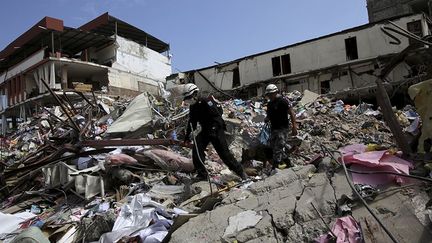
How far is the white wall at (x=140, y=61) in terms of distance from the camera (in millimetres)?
28703

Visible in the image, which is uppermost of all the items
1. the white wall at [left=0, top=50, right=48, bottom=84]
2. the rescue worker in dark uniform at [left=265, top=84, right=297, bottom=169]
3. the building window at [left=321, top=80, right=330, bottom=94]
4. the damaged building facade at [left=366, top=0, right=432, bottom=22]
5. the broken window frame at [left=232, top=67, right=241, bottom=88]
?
the damaged building facade at [left=366, top=0, right=432, bottom=22]

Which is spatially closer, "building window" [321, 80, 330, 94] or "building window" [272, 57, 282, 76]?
"building window" [321, 80, 330, 94]

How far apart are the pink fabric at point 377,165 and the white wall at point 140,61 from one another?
26.3 m

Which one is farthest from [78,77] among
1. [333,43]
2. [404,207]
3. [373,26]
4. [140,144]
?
[404,207]

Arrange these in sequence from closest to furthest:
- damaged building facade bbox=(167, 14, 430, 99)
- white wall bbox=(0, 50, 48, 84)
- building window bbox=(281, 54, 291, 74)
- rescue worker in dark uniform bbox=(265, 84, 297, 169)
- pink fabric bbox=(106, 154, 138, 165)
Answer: rescue worker in dark uniform bbox=(265, 84, 297, 169) < pink fabric bbox=(106, 154, 138, 165) < damaged building facade bbox=(167, 14, 430, 99) < building window bbox=(281, 54, 291, 74) < white wall bbox=(0, 50, 48, 84)

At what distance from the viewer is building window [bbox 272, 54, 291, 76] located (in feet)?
73.3

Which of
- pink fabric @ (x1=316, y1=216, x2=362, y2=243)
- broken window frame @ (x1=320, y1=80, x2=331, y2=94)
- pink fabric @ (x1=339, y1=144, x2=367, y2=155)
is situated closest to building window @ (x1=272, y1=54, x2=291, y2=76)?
broken window frame @ (x1=320, y1=80, x2=331, y2=94)

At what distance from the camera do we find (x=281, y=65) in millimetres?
22500

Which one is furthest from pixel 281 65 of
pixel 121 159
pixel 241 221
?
pixel 241 221

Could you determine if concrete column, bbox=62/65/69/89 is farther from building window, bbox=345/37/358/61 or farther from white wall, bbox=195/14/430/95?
building window, bbox=345/37/358/61

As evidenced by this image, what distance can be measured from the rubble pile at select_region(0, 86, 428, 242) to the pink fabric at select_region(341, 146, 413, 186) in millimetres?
28

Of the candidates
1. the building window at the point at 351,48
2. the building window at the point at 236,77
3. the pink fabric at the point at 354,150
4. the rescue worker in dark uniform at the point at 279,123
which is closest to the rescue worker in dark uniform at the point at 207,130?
the rescue worker in dark uniform at the point at 279,123

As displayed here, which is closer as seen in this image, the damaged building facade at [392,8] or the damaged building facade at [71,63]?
the damaged building facade at [392,8]

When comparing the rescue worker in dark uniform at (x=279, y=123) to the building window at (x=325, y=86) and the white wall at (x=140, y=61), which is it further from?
the white wall at (x=140, y=61)
